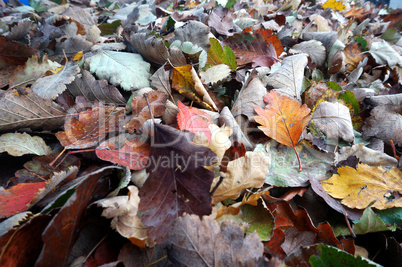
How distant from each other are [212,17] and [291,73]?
0.68 metres

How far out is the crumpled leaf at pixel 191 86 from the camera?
2.97ft

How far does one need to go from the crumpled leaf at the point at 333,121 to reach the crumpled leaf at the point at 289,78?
0.10 metres

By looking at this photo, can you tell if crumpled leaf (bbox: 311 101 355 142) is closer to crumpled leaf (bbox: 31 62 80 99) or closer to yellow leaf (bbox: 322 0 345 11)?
crumpled leaf (bbox: 31 62 80 99)

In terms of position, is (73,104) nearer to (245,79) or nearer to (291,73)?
(245,79)

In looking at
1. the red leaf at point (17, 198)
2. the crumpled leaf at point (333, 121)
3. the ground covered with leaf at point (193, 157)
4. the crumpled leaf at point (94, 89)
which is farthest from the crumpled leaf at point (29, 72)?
the crumpled leaf at point (333, 121)

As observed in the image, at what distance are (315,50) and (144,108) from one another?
3.30 ft

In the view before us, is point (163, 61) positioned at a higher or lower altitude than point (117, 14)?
higher

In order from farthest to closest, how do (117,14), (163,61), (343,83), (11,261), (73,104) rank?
(117,14), (343,83), (163,61), (73,104), (11,261)

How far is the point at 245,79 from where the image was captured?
102 cm

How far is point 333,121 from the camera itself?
914 mm

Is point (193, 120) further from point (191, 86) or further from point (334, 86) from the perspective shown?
point (334, 86)

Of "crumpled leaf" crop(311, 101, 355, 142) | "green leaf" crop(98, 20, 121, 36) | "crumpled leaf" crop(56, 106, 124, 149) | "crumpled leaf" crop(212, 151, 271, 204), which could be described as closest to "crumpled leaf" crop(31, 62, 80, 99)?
"crumpled leaf" crop(56, 106, 124, 149)

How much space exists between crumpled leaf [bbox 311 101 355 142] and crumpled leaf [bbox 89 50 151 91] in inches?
25.0

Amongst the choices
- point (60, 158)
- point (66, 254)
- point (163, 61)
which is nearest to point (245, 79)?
point (163, 61)
